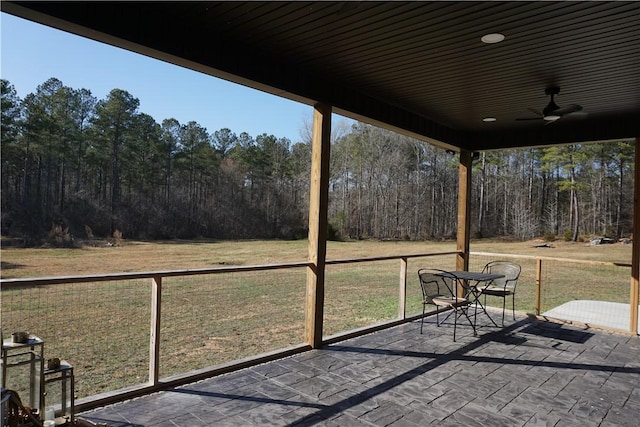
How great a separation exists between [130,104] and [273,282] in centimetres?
1411

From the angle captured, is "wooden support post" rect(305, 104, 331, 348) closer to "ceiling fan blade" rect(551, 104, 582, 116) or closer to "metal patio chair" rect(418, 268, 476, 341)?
"metal patio chair" rect(418, 268, 476, 341)

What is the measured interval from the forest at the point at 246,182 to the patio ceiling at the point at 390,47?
14700mm

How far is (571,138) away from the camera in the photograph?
5668 mm

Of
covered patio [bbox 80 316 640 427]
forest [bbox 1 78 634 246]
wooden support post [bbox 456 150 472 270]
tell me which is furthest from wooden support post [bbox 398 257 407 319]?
forest [bbox 1 78 634 246]

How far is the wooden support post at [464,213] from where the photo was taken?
6.55 meters

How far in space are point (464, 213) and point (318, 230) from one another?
11.0 ft

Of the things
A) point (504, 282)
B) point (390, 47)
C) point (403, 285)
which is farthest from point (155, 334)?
point (504, 282)

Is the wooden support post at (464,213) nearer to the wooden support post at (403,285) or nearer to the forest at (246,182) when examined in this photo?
the wooden support post at (403,285)

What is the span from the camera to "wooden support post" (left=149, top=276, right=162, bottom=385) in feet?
9.98

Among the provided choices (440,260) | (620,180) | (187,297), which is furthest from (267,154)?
(620,180)

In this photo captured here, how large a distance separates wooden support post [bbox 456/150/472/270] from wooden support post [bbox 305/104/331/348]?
317 centimetres

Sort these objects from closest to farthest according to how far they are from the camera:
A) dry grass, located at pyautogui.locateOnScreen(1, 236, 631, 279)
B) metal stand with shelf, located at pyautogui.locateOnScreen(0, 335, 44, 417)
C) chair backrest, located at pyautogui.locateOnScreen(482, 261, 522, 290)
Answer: metal stand with shelf, located at pyautogui.locateOnScreen(0, 335, 44, 417)
chair backrest, located at pyautogui.locateOnScreen(482, 261, 522, 290)
dry grass, located at pyautogui.locateOnScreen(1, 236, 631, 279)

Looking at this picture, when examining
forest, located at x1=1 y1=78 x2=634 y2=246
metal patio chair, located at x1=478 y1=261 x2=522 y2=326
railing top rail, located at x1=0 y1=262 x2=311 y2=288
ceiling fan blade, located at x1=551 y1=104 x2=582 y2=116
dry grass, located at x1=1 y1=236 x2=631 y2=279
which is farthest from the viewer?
forest, located at x1=1 y1=78 x2=634 y2=246

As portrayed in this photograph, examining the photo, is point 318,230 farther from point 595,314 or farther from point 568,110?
point 595,314
